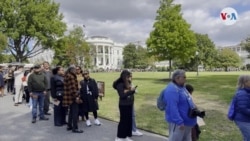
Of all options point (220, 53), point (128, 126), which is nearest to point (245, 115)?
point (128, 126)

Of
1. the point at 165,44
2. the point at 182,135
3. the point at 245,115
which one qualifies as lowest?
the point at 182,135

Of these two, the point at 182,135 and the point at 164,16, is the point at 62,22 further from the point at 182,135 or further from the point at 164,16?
the point at 182,135

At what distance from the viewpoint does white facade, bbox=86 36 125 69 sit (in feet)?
436

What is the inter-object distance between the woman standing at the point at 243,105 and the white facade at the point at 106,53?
408 feet

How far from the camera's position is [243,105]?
4.68 meters

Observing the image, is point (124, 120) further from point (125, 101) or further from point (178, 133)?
point (178, 133)

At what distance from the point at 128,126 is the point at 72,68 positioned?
2169 millimetres

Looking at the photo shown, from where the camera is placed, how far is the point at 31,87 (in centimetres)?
952

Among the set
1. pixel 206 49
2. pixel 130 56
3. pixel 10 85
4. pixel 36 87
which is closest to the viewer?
pixel 36 87

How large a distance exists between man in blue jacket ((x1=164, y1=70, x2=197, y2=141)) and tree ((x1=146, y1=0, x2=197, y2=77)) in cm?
2569

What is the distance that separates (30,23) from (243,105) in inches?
1587

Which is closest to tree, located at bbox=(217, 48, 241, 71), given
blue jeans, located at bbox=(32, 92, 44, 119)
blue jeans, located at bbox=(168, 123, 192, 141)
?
blue jeans, located at bbox=(32, 92, 44, 119)

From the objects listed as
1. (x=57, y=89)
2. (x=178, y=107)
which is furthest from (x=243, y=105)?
(x=57, y=89)

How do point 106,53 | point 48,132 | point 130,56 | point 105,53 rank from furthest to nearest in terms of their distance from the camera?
point 106,53, point 105,53, point 130,56, point 48,132
